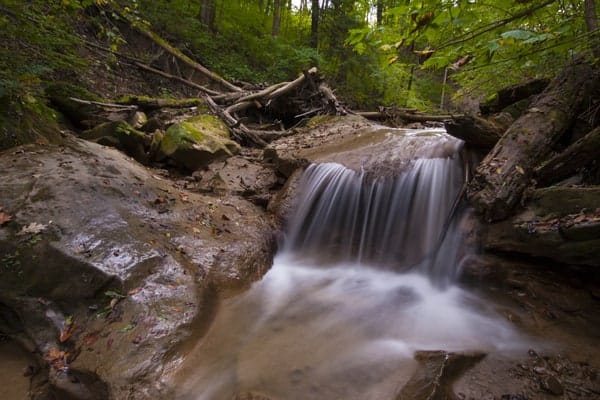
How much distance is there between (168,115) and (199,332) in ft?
23.2

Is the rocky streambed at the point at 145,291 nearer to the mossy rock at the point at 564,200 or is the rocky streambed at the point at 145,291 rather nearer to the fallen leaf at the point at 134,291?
the fallen leaf at the point at 134,291

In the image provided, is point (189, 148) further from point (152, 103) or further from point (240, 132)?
point (152, 103)

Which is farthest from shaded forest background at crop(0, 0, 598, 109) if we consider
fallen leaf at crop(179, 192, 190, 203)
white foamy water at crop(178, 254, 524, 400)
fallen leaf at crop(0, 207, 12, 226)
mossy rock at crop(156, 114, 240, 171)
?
white foamy water at crop(178, 254, 524, 400)

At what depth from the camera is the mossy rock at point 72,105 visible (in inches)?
238

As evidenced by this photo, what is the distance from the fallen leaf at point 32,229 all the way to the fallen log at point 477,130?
16.3 feet

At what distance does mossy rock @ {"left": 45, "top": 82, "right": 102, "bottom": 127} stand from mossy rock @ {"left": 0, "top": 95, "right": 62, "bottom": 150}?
160 centimetres

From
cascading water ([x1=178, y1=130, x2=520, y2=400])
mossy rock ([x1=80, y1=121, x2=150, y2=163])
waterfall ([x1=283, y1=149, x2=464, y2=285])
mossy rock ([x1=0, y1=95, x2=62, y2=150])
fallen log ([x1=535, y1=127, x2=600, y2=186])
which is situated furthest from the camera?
mossy rock ([x1=80, y1=121, x2=150, y2=163])

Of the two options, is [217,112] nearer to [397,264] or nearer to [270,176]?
A: [270,176]

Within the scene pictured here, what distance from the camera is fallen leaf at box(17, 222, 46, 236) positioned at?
9.95ft

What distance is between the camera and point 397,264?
14.5 feet

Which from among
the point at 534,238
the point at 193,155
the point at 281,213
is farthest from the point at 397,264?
the point at 193,155

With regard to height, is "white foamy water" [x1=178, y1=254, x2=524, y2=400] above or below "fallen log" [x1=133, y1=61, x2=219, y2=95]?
below

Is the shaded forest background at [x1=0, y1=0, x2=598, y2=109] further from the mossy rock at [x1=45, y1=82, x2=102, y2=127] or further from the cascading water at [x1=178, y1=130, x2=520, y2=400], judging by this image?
the cascading water at [x1=178, y1=130, x2=520, y2=400]

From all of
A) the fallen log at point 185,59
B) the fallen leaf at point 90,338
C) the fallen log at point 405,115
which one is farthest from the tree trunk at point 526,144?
the fallen log at point 185,59
